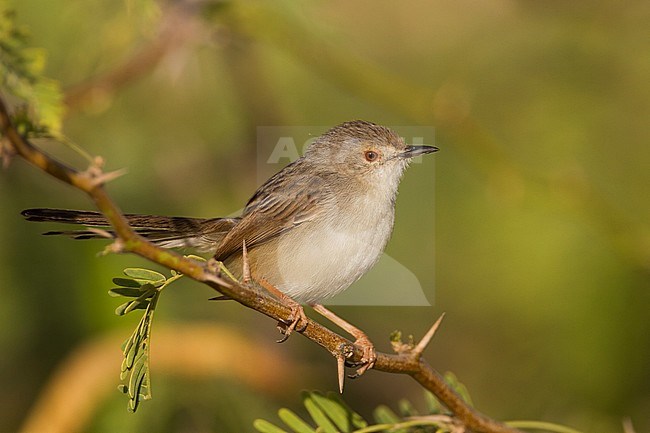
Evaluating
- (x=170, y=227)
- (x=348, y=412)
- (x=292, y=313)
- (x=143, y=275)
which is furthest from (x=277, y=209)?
(x=143, y=275)

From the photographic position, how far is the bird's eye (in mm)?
4395

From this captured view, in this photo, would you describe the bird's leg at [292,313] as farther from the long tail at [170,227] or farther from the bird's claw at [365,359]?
the long tail at [170,227]

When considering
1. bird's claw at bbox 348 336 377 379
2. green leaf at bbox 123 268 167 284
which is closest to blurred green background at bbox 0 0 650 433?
bird's claw at bbox 348 336 377 379

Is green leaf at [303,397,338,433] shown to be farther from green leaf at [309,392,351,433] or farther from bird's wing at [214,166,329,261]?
bird's wing at [214,166,329,261]

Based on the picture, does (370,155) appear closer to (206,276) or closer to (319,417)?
(319,417)

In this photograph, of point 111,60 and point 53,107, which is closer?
point 53,107

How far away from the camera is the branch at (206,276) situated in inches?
67.2

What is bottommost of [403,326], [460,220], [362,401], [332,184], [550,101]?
[362,401]

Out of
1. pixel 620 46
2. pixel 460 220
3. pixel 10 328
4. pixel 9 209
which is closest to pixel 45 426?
pixel 10 328

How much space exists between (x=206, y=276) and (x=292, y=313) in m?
0.64

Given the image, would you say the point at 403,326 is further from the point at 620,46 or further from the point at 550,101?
the point at 620,46

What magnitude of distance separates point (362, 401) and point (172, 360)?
164cm

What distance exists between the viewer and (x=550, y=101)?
247 inches

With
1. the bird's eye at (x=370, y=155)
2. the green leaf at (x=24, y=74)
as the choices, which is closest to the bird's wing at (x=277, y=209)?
the bird's eye at (x=370, y=155)
